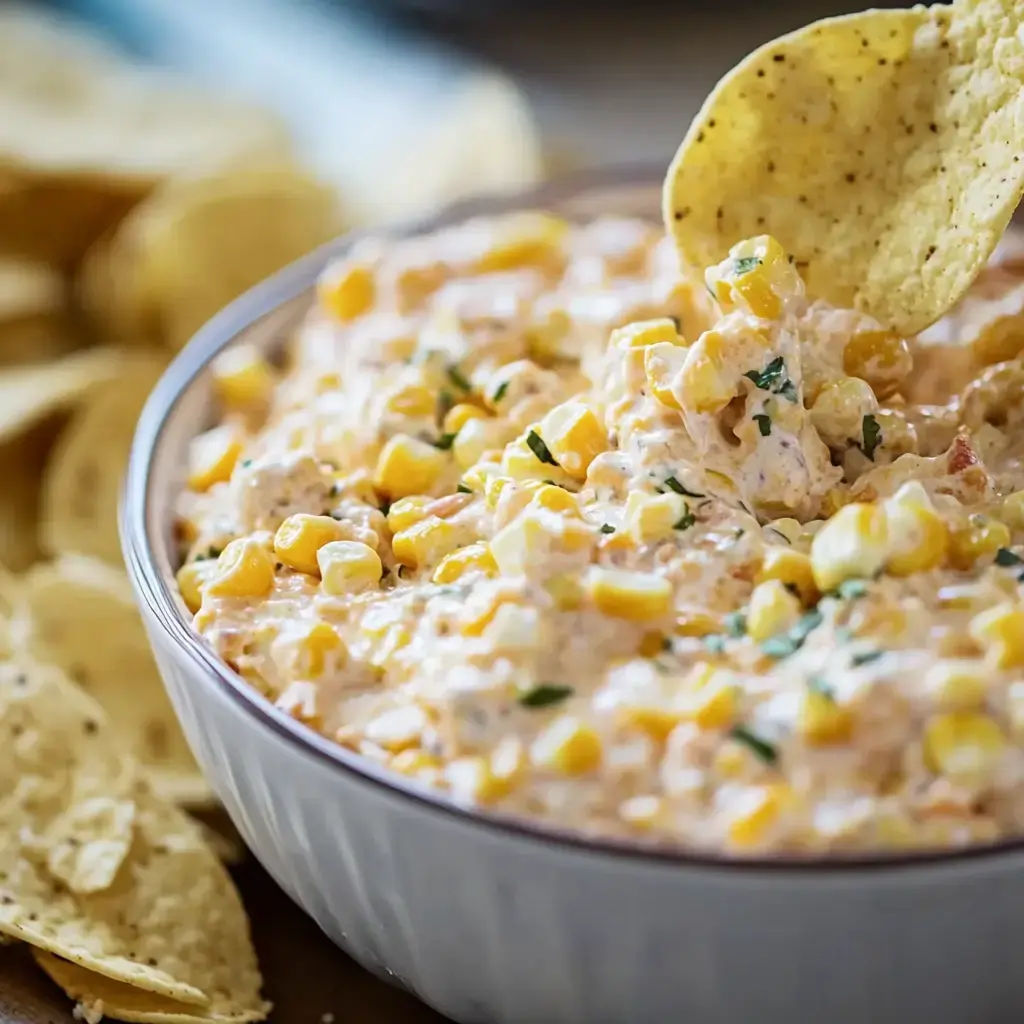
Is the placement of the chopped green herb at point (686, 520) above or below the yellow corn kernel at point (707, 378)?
below

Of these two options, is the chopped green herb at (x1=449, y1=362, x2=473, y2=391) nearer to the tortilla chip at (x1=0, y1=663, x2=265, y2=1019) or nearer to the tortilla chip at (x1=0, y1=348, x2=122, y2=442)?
the tortilla chip at (x1=0, y1=663, x2=265, y2=1019)

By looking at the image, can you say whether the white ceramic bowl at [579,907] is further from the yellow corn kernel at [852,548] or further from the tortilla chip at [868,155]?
the tortilla chip at [868,155]

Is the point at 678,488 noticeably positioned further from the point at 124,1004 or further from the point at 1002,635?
the point at 124,1004

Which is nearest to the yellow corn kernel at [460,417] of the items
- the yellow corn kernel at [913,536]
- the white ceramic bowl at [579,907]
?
the white ceramic bowl at [579,907]

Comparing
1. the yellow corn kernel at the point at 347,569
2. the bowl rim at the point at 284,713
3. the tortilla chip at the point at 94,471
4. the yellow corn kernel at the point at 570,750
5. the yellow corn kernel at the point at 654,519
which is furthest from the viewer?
the tortilla chip at the point at 94,471

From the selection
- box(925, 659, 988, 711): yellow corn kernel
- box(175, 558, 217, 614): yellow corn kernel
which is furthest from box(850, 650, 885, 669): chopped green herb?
box(175, 558, 217, 614): yellow corn kernel

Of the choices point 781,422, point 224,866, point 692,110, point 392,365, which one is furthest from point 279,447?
point 692,110
